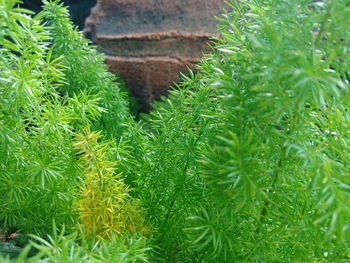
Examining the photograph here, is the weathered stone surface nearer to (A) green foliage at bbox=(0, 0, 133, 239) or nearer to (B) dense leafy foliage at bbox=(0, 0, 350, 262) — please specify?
(B) dense leafy foliage at bbox=(0, 0, 350, 262)

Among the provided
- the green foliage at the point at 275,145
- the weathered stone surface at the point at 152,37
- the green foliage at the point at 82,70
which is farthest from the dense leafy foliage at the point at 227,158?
the weathered stone surface at the point at 152,37

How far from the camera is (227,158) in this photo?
0.94 meters

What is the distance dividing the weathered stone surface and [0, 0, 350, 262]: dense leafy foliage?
1553 millimetres

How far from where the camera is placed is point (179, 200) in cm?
129

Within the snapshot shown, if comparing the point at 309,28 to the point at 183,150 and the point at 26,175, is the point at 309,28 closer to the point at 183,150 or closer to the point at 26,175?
the point at 183,150

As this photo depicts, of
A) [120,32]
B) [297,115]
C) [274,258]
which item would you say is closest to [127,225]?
[274,258]

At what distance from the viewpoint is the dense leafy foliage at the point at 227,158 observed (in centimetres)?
84

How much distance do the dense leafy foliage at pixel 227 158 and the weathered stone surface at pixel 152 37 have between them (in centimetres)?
155

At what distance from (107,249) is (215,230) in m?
0.27

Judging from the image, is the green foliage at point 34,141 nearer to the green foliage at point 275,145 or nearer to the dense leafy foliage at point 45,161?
the dense leafy foliage at point 45,161

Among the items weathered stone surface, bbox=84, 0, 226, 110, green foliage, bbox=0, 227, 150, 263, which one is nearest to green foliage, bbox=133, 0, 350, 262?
green foliage, bbox=0, 227, 150, 263

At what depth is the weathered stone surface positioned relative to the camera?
115 inches

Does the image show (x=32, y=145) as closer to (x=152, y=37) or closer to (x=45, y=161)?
(x=45, y=161)

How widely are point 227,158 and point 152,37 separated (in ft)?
7.17
